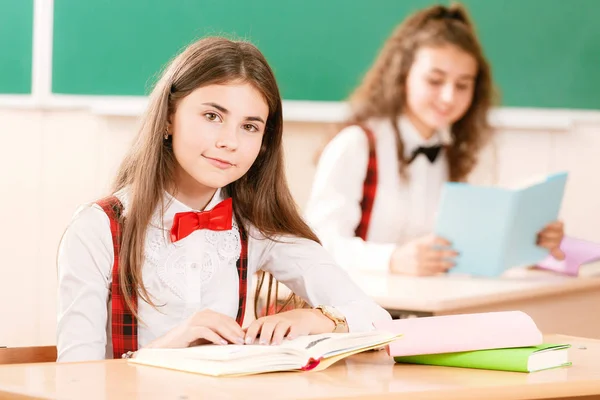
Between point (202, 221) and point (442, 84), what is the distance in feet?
5.44

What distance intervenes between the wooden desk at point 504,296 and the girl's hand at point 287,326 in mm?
712

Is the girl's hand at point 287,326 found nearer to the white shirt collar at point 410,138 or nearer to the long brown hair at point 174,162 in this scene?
the long brown hair at point 174,162

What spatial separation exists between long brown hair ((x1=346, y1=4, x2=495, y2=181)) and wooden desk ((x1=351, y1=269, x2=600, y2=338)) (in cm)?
50

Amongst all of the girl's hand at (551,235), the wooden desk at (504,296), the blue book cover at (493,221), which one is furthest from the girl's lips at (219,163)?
the girl's hand at (551,235)

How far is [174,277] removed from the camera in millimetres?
2045

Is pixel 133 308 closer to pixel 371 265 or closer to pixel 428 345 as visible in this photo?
pixel 428 345

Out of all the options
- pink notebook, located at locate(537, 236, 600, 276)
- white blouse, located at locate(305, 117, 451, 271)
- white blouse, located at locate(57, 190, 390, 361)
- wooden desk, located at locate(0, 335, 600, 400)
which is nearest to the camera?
wooden desk, located at locate(0, 335, 600, 400)

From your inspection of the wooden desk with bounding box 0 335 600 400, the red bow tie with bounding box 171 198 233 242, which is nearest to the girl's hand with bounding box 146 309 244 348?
the wooden desk with bounding box 0 335 600 400

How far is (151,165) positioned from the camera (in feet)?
6.60

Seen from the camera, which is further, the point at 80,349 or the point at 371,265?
the point at 371,265

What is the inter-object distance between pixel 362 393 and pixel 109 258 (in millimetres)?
754

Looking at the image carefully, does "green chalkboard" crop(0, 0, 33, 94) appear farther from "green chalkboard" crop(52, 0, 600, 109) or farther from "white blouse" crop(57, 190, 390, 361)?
"white blouse" crop(57, 190, 390, 361)

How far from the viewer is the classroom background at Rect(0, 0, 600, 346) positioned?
362 centimetres

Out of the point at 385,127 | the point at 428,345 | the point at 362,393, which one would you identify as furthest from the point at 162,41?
the point at 362,393
